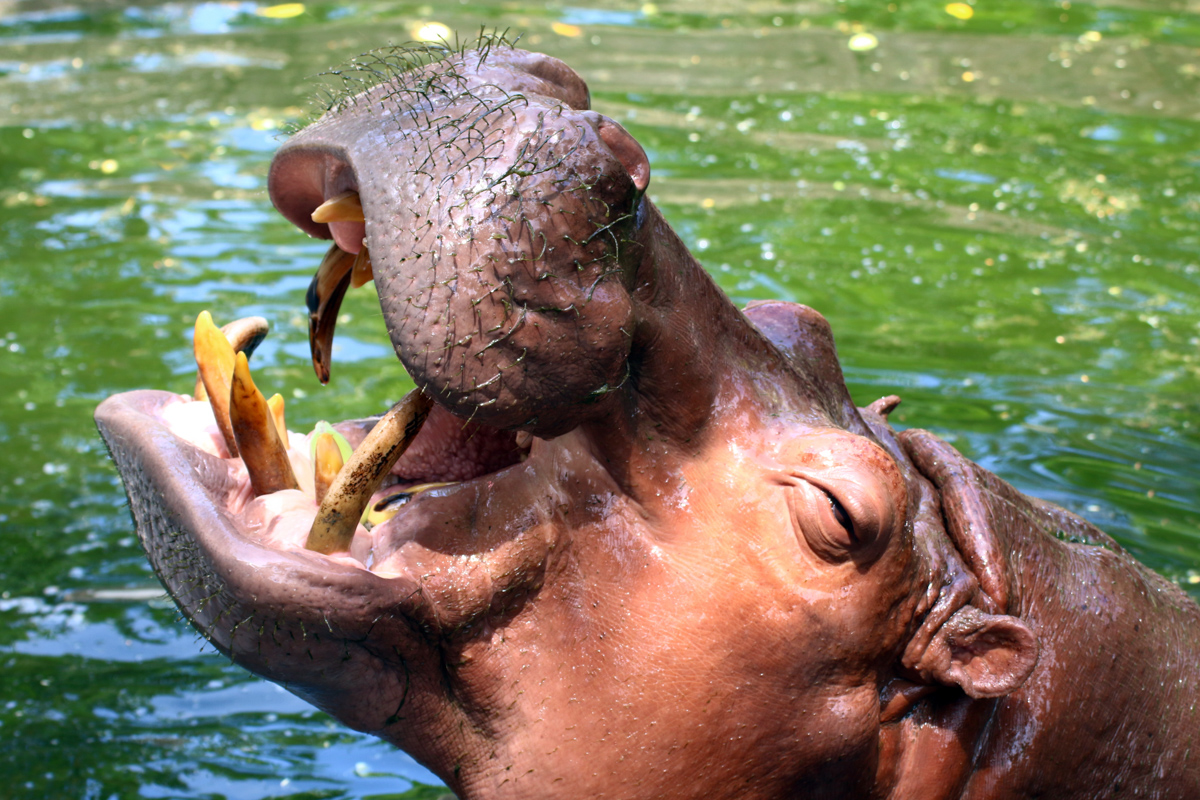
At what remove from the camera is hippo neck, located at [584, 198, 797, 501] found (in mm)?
2270

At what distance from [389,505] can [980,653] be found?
1227 mm

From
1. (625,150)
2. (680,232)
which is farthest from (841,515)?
(680,232)

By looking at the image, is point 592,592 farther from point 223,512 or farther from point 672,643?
point 223,512

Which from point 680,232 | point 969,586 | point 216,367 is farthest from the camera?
point 680,232

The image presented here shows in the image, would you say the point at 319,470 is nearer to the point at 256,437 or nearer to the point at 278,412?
the point at 256,437

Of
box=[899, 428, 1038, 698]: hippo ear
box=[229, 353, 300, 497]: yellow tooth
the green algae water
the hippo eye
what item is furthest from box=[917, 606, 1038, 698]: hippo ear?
the green algae water

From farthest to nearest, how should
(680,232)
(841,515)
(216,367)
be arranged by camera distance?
1. (680,232)
2. (216,367)
3. (841,515)

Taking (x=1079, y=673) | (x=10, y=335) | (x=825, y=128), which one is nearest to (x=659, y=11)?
(x=825, y=128)

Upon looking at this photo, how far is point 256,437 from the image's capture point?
230 centimetres

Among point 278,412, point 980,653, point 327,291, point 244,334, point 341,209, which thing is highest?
point 341,209

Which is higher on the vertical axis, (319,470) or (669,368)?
(669,368)

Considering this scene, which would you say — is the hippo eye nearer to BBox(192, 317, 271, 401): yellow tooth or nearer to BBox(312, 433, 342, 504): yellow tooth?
BBox(312, 433, 342, 504): yellow tooth

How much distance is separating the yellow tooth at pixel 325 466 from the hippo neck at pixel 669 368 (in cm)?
47

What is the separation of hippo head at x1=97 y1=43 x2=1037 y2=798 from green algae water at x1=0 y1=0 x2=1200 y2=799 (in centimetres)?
126
